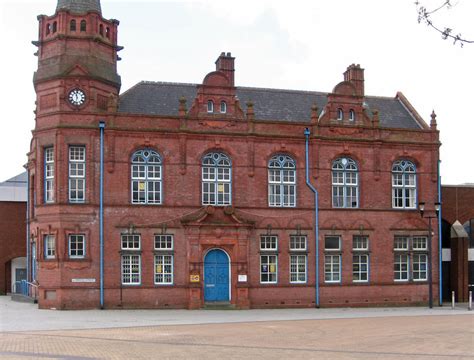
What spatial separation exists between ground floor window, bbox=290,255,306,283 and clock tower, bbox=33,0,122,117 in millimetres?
12139

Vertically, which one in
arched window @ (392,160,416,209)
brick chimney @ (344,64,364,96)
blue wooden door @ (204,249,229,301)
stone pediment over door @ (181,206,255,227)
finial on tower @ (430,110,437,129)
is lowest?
blue wooden door @ (204,249,229,301)

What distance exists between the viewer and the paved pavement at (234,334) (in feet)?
65.3

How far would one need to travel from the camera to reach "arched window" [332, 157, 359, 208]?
39.6 metres

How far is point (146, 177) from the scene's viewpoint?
36.8 m

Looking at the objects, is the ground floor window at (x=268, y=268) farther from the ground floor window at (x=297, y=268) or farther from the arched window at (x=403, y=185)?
the arched window at (x=403, y=185)

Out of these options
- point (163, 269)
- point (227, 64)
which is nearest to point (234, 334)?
point (163, 269)

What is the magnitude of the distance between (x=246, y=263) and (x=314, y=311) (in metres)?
4.08

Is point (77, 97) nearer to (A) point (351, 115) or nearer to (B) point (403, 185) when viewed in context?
(A) point (351, 115)

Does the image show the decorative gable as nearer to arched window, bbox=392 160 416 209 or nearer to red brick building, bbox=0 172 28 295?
Result: arched window, bbox=392 160 416 209

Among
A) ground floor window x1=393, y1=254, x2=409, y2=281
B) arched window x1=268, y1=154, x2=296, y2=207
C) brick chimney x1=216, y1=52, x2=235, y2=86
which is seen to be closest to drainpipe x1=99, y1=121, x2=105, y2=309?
brick chimney x1=216, y1=52, x2=235, y2=86

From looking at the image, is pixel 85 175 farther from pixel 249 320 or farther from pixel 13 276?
pixel 13 276

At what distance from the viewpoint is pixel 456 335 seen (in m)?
24.8

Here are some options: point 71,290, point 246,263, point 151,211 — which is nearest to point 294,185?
point 246,263

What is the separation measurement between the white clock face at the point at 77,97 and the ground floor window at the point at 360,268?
52.6 feet
